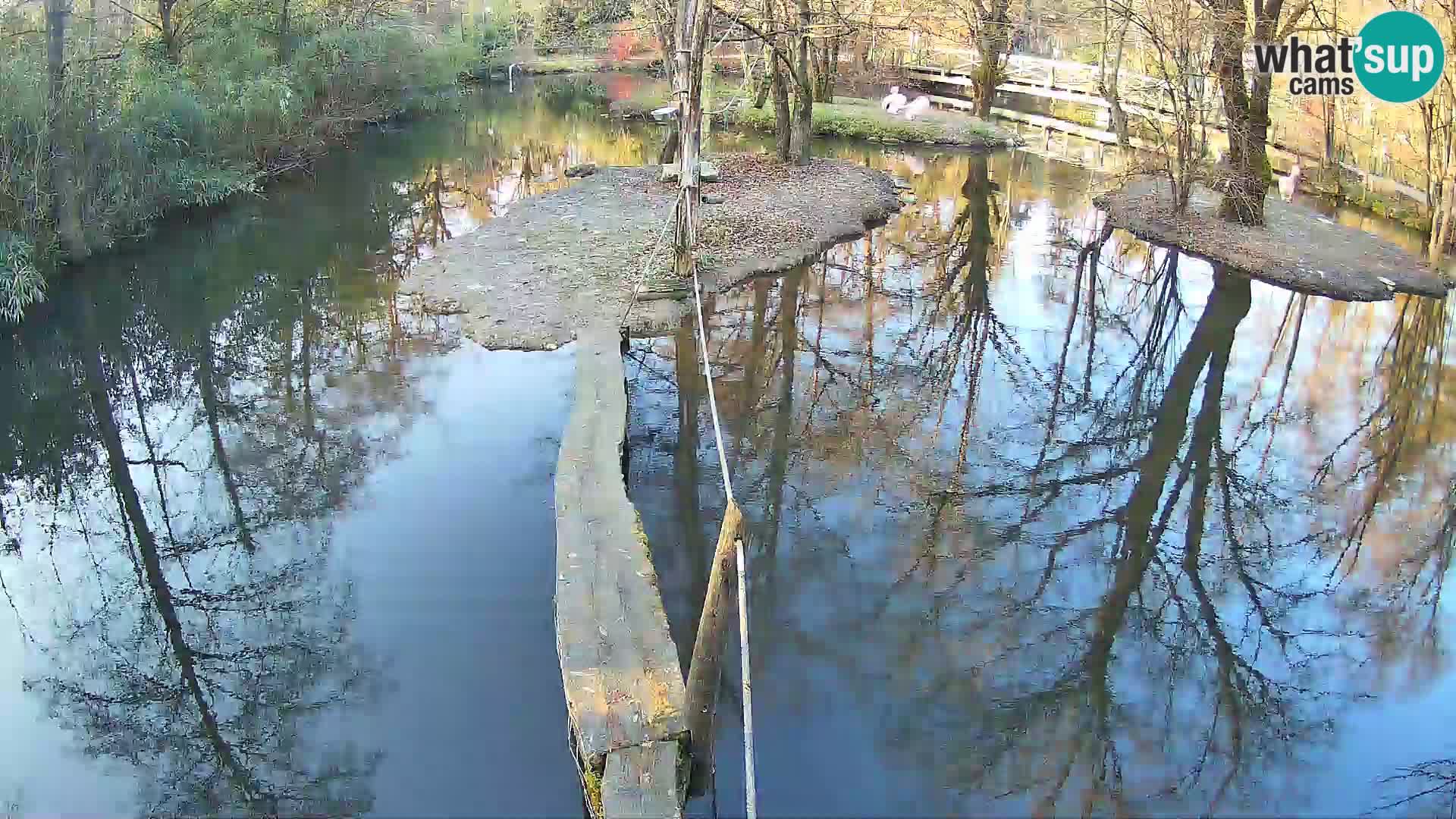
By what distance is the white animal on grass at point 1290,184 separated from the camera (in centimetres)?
1627

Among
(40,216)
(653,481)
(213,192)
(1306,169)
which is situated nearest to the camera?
(653,481)

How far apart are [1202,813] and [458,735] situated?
3.50m

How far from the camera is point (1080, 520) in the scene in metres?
7.36

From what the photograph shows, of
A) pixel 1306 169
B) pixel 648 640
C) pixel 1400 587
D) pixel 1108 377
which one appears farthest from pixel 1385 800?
pixel 1306 169

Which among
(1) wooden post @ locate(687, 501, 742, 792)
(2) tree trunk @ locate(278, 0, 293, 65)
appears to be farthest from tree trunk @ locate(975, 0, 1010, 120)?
(1) wooden post @ locate(687, 501, 742, 792)

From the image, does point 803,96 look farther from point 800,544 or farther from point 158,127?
point 800,544

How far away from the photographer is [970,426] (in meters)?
8.89

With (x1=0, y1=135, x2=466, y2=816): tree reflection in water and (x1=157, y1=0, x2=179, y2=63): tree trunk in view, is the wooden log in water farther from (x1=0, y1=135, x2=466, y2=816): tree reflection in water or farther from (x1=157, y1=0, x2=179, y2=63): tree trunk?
(x1=157, y1=0, x2=179, y2=63): tree trunk

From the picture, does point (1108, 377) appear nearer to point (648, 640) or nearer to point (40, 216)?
point (648, 640)

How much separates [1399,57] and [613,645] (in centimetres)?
1520

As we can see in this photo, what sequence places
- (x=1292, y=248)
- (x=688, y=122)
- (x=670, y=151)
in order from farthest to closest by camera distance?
(x=670, y=151) → (x=1292, y=248) → (x=688, y=122)
